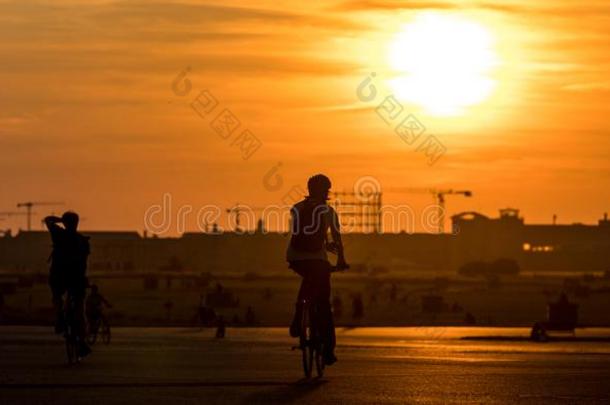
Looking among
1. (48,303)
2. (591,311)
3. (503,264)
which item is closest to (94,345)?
(591,311)

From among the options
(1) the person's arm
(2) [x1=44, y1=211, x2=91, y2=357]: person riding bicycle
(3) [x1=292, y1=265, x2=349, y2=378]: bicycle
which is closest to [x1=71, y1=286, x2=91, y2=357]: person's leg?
(2) [x1=44, y1=211, x2=91, y2=357]: person riding bicycle

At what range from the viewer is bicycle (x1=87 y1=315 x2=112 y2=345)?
24688 mm

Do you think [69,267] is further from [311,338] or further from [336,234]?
[336,234]

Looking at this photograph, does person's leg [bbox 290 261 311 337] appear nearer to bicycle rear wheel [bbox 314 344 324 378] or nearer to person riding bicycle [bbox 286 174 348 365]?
person riding bicycle [bbox 286 174 348 365]

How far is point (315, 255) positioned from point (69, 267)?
3.98 m

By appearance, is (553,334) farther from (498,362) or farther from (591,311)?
(591,311)

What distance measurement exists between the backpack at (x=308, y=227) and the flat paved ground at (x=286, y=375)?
133cm

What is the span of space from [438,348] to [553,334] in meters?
9.53

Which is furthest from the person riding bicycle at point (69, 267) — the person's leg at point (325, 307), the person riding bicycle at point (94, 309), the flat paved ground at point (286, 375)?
the person riding bicycle at point (94, 309)

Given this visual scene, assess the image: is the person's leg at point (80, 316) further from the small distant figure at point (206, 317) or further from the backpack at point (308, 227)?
the small distant figure at point (206, 317)

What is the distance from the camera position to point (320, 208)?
15.5 metres

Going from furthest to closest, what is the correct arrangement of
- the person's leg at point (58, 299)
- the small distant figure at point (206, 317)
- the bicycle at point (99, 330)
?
the small distant figure at point (206, 317)
the bicycle at point (99, 330)
the person's leg at point (58, 299)

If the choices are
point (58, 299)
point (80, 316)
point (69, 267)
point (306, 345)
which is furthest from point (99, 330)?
point (306, 345)

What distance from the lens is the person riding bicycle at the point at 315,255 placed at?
15.4m
